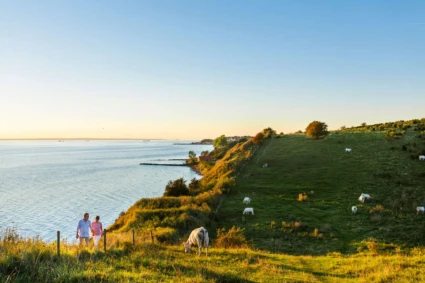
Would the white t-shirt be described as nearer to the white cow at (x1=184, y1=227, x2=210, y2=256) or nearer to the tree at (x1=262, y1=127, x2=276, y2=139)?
the white cow at (x1=184, y1=227, x2=210, y2=256)

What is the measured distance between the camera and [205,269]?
41.9 ft

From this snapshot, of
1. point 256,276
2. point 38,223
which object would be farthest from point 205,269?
point 38,223

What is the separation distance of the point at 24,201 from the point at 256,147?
55.8m

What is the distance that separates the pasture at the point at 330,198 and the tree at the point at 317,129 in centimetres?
1007

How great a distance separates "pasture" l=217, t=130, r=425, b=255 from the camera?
27859 mm

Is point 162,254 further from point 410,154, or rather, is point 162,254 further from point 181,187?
point 410,154

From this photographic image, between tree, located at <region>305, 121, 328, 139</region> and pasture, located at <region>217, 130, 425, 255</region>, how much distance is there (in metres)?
10.1

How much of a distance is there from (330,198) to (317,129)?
1823 inches

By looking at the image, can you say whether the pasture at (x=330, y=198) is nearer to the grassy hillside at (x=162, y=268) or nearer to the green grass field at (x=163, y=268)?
the green grass field at (x=163, y=268)

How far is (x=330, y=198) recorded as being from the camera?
41.8 metres

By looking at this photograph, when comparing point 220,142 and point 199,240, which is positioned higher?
point 220,142

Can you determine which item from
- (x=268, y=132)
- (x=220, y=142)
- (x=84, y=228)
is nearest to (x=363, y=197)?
(x=84, y=228)

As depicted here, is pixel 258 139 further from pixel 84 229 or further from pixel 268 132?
pixel 84 229

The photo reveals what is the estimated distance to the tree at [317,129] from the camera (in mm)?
84938
